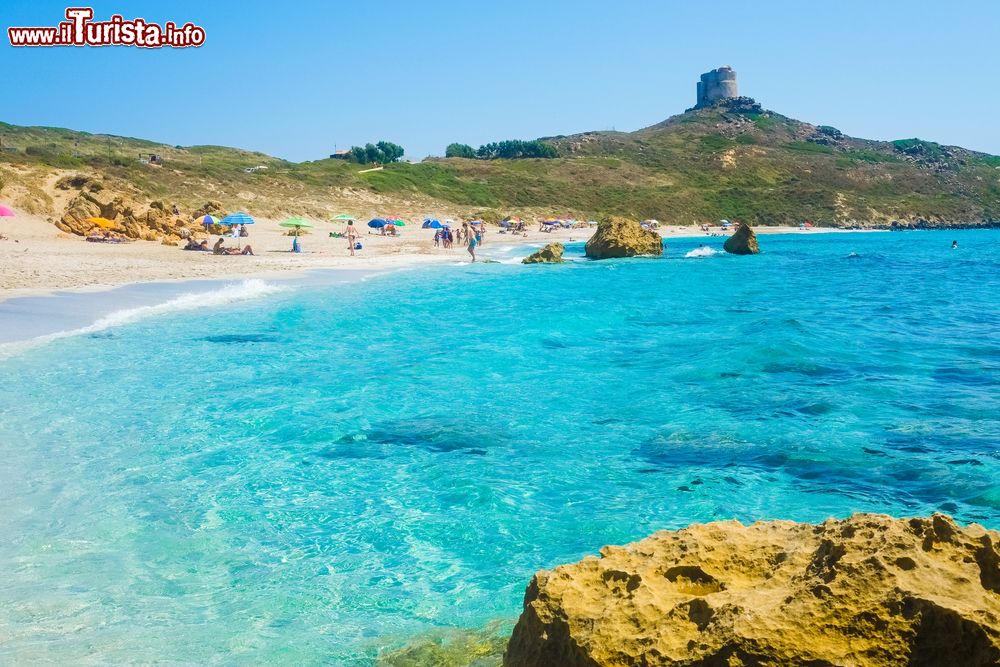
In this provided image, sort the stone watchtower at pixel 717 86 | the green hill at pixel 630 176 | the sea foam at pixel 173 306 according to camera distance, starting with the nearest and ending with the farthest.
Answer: the sea foam at pixel 173 306 < the green hill at pixel 630 176 < the stone watchtower at pixel 717 86

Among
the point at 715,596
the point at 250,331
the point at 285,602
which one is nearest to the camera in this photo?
the point at 715,596

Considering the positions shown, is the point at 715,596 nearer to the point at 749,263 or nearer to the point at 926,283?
the point at 926,283

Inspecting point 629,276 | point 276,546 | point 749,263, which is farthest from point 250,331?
point 749,263

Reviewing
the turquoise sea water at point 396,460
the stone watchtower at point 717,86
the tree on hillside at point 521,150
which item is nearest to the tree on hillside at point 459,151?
the tree on hillside at point 521,150

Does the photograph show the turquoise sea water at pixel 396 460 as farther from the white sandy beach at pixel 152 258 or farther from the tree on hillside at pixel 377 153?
the tree on hillside at pixel 377 153

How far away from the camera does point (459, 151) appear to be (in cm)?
11519

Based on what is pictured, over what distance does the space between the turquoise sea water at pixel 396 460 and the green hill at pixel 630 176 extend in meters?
30.6

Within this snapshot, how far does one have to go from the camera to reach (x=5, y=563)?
5.38 m

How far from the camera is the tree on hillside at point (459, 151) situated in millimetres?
114812

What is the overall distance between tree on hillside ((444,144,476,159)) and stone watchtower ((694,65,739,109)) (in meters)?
67.7

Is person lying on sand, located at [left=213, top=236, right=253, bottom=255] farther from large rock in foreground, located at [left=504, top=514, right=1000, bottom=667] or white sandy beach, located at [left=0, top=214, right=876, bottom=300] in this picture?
large rock in foreground, located at [left=504, top=514, right=1000, bottom=667]

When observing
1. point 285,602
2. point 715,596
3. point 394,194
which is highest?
point 394,194

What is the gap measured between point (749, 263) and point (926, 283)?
10.5 metres

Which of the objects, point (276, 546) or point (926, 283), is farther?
point (926, 283)
